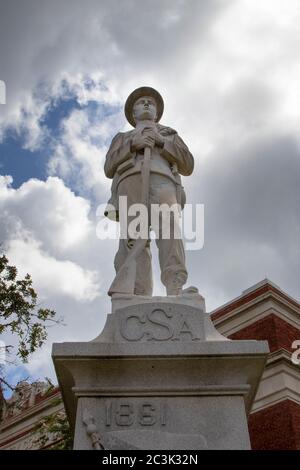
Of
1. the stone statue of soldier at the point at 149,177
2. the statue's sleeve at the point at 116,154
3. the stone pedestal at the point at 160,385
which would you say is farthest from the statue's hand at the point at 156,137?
the stone pedestal at the point at 160,385

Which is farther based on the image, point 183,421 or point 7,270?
point 7,270

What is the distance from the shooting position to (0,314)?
10.5 meters

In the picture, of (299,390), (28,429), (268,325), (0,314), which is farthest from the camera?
(28,429)

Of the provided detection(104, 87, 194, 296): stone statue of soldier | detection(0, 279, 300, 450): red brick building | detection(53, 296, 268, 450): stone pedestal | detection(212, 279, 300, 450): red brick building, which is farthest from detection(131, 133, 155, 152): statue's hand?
detection(212, 279, 300, 450): red brick building

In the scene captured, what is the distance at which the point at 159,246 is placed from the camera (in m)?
5.77

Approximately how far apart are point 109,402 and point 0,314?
6.95m

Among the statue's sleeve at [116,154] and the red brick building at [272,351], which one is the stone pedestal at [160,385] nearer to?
the statue's sleeve at [116,154]

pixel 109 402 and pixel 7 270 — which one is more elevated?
pixel 7 270

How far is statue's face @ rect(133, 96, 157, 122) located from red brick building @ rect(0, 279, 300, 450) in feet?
22.0

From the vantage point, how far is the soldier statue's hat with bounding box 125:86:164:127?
7.06 m

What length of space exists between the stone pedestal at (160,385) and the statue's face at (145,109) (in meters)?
3.25

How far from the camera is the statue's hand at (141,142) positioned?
619cm
